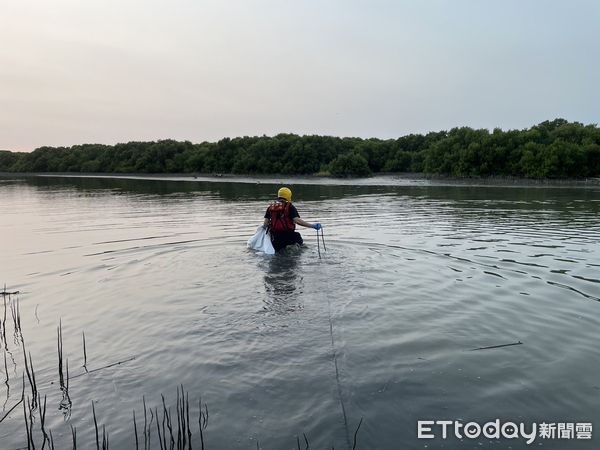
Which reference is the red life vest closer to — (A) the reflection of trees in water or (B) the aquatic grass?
(A) the reflection of trees in water

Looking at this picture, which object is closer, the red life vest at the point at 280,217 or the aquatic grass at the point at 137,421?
the aquatic grass at the point at 137,421

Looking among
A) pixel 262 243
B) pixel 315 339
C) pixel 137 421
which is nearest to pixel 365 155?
pixel 262 243

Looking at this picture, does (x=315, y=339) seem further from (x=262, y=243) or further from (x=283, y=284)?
(x=262, y=243)

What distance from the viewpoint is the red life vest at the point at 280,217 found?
52.0 ft

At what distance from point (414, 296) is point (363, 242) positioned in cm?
797

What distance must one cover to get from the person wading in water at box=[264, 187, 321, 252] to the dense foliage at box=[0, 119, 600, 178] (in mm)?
78128

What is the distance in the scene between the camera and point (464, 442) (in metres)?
5.33

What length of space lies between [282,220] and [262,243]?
4.03 ft

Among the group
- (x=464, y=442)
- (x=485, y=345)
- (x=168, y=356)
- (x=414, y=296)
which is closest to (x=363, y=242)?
(x=414, y=296)

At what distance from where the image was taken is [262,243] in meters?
16.6

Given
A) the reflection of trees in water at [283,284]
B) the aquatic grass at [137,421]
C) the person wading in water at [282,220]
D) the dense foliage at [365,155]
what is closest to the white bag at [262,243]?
the person wading in water at [282,220]

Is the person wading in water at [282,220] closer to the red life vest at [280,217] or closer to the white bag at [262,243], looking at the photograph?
the red life vest at [280,217]

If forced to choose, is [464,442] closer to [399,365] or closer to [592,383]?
[399,365]

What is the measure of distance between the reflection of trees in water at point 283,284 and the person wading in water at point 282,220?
0.47m
